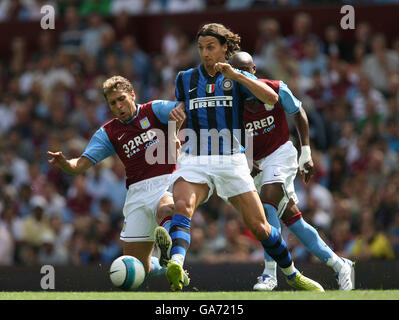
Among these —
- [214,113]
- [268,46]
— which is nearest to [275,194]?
[214,113]

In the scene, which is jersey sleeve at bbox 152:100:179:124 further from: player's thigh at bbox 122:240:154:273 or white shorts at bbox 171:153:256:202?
player's thigh at bbox 122:240:154:273

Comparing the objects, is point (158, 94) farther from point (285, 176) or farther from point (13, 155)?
point (285, 176)

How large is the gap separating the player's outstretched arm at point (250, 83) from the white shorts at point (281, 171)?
1096 mm

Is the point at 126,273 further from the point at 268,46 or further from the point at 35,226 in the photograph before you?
the point at 268,46

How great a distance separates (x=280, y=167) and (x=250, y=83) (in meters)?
1.31

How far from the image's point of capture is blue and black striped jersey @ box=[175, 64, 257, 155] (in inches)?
245

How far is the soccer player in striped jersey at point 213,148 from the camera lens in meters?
6.10

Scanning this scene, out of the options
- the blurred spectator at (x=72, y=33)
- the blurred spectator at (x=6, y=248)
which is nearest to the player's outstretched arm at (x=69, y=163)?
the blurred spectator at (x=6, y=248)

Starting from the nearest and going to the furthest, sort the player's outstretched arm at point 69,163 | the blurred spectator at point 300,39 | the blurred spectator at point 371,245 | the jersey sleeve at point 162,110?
the player's outstretched arm at point 69,163
the jersey sleeve at point 162,110
the blurred spectator at point 371,245
the blurred spectator at point 300,39

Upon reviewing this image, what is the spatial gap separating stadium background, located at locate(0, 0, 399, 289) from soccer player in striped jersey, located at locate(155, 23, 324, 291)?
3.07 metres

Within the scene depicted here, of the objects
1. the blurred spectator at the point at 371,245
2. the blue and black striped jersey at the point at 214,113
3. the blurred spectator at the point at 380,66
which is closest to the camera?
the blue and black striped jersey at the point at 214,113

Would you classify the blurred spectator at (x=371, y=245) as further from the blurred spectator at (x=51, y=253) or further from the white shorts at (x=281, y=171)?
the blurred spectator at (x=51, y=253)

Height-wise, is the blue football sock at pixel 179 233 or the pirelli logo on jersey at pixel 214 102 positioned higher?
the pirelli logo on jersey at pixel 214 102

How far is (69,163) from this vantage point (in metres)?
6.75
